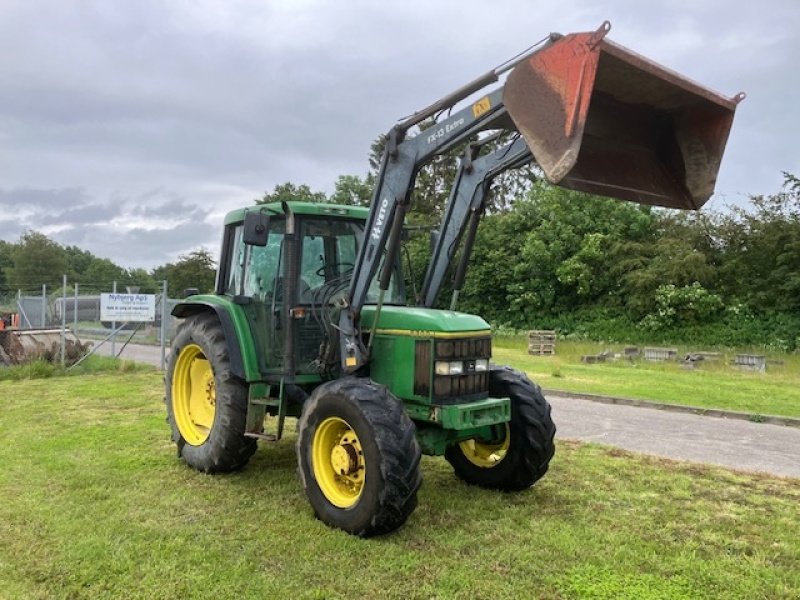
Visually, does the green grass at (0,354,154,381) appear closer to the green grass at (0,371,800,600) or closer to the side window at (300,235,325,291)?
the green grass at (0,371,800,600)

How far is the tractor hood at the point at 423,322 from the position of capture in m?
5.09

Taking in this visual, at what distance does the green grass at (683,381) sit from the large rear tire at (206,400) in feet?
26.3

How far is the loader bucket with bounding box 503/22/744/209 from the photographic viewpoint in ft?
12.9

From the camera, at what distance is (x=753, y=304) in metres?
24.5

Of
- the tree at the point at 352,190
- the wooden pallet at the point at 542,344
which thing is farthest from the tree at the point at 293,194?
the wooden pallet at the point at 542,344

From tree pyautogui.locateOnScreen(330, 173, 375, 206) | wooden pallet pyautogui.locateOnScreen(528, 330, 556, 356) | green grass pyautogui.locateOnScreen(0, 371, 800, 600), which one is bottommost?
green grass pyautogui.locateOnScreen(0, 371, 800, 600)

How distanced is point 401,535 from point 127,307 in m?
12.0

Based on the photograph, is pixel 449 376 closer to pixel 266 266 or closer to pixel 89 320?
pixel 266 266

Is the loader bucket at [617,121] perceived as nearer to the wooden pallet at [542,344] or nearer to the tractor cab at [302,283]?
the tractor cab at [302,283]

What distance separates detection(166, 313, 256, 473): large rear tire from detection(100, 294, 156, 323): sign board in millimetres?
8643

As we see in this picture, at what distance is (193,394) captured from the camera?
6.84m

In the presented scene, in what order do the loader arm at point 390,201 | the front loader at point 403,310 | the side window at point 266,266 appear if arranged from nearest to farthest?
1. the front loader at point 403,310
2. the loader arm at point 390,201
3. the side window at point 266,266

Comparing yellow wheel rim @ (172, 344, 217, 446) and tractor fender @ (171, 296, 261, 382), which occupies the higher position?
tractor fender @ (171, 296, 261, 382)

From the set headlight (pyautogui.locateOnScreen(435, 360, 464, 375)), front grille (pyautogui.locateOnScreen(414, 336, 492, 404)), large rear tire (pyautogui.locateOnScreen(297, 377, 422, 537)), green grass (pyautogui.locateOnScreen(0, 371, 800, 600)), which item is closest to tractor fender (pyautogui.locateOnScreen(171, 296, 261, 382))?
large rear tire (pyautogui.locateOnScreen(297, 377, 422, 537))
